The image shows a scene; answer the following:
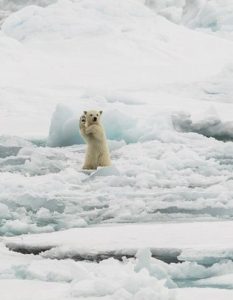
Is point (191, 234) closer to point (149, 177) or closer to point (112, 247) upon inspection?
point (112, 247)

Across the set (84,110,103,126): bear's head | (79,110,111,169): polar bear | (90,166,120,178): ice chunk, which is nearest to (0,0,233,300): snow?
(90,166,120,178): ice chunk

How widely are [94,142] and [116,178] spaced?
0.87 metres

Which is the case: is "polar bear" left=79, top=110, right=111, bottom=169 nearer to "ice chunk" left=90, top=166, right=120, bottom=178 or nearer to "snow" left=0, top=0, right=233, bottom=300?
"snow" left=0, top=0, right=233, bottom=300

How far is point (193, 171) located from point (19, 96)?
24.5 ft

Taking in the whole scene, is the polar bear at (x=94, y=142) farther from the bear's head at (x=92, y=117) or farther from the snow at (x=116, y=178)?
the snow at (x=116, y=178)

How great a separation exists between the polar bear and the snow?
0.95 ft

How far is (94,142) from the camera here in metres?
7.23

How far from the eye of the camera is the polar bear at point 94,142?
7160mm

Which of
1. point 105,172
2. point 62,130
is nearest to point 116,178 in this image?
point 105,172

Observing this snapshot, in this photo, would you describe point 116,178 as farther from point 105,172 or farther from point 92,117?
point 92,117

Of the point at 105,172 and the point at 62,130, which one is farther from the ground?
the point at 62,130

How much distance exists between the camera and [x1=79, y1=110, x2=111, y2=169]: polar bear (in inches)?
282

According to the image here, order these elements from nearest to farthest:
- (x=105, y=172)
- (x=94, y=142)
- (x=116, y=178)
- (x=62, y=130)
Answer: (x=116, y=178) < (x=105, y=172) < (x=94, y=142) < (x=62, y=130)

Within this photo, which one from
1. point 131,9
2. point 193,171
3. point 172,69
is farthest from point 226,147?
point 131,9
